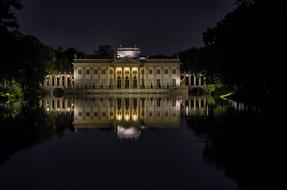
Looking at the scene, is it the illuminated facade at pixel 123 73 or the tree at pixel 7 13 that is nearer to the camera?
the tree at pixel 7 13

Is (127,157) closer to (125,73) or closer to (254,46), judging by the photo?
(254,46)

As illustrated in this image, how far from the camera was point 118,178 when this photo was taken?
1390 centimetres

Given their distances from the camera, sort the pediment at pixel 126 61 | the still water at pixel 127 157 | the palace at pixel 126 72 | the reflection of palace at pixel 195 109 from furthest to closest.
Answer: the palace at pixel 126 72, the pediment at pixel 126 61, the reflection of palace at pixel 195 109, the still water at pixel 127 157

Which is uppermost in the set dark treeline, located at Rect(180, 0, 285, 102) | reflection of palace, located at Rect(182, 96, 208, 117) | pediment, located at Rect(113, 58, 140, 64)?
pediment, located at Rect(113, 58, 140, 64)

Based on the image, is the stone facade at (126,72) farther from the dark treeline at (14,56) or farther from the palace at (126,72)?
the dark treeline at (14,56)

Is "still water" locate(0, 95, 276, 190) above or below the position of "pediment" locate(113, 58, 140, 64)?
below

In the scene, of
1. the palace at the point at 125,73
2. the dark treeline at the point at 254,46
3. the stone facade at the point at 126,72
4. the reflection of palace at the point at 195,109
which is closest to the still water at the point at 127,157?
the dark treeline at the point at 254,46

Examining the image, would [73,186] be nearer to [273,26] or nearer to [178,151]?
[178,151]

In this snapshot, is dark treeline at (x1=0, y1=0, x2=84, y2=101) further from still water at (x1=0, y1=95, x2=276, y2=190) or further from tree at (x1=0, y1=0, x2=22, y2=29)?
still water at (x1=0, y1=95, x2=276, y2=190)

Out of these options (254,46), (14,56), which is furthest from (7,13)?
(254,46)

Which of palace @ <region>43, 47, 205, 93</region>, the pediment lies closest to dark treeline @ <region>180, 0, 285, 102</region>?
palace @ <region>43, 47, 205, 93</region>


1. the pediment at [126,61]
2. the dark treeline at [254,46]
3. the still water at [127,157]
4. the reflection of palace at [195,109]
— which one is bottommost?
the still water at [127,157]

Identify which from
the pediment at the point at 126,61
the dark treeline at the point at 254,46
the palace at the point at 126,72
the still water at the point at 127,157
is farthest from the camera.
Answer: the palace at the point at 126,72

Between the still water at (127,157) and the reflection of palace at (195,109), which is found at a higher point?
the reflection of palace at (195,109)
